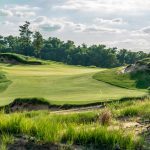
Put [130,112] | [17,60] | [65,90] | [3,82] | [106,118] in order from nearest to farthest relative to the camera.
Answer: [106,118], [130,112], [65,90], [3,82], [17,60]

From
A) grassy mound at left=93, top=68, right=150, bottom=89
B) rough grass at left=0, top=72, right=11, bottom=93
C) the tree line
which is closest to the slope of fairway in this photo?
rough grass at left=0, top=72, right=11, bottom=93

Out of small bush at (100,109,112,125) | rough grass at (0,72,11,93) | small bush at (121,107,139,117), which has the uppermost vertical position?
small bush at (100,109,112,125)

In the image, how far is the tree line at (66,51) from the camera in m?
119

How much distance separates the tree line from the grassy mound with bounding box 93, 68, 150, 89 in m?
83.3

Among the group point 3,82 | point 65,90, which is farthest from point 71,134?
point 3,82

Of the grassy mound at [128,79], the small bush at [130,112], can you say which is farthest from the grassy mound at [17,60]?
the small bush at [130,112]

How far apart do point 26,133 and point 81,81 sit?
19.3 meters

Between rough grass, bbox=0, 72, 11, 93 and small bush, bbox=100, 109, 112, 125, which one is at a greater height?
small bush, bbox=100, 109, 112, 125

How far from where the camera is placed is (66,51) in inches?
5172

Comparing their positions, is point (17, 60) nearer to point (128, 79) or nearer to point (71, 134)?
point (128, 79)

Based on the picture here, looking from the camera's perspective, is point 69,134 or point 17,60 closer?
point 69,134

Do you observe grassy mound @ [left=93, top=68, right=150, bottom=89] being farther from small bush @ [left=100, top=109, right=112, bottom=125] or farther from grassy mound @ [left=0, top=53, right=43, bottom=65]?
grassy mound @ [left=0, top=53, right=43, bottom=65]

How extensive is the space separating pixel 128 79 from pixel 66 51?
103m

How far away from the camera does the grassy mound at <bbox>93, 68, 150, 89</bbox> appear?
90.0 ft
